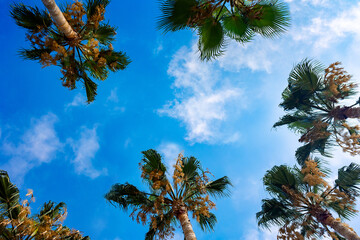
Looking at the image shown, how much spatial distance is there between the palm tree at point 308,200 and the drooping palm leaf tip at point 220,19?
5.07 meters

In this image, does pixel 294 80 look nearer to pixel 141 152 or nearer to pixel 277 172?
pixel 277 172

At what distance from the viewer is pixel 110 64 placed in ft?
26.8

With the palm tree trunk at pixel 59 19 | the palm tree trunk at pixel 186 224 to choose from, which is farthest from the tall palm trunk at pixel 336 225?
the palm tree trunk at pixel 59 19

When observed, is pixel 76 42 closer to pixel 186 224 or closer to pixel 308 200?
pixel 186 224

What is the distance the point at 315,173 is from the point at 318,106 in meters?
2.76

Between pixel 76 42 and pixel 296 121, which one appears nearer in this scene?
pixel 76 42

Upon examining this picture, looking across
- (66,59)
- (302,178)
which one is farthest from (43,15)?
(302,178)

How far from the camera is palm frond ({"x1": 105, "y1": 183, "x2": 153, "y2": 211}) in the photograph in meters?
7.12

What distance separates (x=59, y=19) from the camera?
19.6 feet

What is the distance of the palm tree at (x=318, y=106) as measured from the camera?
8383 millimetres

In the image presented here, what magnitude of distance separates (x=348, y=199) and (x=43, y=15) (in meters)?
11.4

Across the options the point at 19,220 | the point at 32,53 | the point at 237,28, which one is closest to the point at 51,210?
the point at 19,220

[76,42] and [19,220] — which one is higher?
[76,42]

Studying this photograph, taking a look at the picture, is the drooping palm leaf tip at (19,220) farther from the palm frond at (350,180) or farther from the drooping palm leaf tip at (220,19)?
the palm frond at (350,180)
